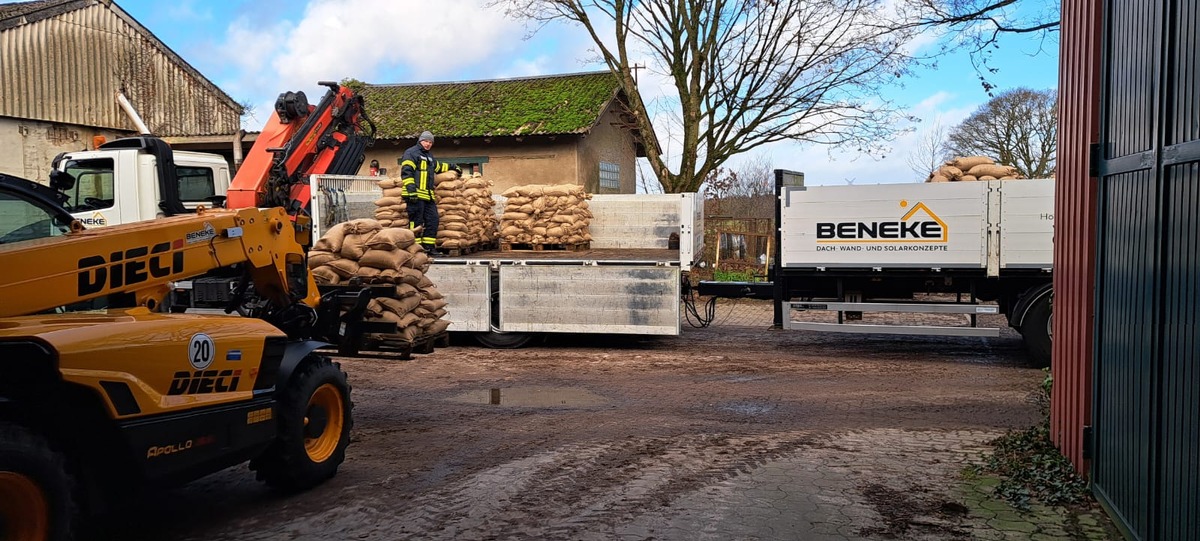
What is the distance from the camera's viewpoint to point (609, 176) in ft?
82.1

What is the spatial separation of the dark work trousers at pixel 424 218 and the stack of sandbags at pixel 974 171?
23.6 feet

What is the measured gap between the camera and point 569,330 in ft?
42.4

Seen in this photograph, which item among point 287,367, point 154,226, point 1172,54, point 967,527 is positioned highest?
point 1172,54

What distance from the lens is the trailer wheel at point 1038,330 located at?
442 inches

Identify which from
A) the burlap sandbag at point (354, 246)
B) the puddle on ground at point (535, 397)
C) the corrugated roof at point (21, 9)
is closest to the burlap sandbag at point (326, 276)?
the burlap sandbag at point (354, 246)

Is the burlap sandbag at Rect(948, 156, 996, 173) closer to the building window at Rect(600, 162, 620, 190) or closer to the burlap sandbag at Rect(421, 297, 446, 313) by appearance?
the burlap sandbag at Rect(421, 297, 446, 313)

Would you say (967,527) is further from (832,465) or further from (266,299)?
(266,299)

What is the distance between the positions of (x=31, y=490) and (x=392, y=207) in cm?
959

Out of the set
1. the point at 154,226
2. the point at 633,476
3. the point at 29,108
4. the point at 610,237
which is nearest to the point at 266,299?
the point at 154,226

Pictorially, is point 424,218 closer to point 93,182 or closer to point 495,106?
point 93,182

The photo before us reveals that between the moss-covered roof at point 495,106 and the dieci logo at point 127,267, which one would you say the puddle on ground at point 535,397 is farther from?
the moss-covered roof at point 495,106

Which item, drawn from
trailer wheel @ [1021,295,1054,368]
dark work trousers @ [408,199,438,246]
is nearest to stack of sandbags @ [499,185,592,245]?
dark work trousers @ [408,199,438,246]

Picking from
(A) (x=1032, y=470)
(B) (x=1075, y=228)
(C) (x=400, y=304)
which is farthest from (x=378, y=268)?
(B) (x=1075, y=228)

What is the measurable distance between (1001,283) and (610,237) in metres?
5.91
